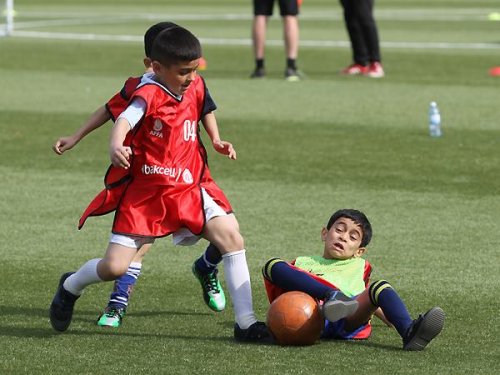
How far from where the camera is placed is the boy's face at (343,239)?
675cm

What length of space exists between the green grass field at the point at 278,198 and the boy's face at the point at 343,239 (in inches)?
15.8

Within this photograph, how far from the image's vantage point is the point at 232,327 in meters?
6.86

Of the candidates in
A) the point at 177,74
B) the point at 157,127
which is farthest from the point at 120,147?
the point at 177,74

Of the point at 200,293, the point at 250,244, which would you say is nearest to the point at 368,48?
the point at 250,244

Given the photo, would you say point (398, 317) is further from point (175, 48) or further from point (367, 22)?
point (367, 22)

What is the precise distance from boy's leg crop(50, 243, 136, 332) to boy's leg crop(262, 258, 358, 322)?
2.18 feet

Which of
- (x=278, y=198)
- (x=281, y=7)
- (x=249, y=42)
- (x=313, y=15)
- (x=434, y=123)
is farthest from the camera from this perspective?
(x=313, y=15)

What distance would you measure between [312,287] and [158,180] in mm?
863

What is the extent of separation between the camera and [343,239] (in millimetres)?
6758

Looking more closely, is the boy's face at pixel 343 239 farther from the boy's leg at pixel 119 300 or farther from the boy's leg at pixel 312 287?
the boy's leg at pixel 119 300

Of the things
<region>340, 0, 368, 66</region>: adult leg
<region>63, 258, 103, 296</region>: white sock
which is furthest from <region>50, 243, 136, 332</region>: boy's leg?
<region>340, 0, 368, 66</region>: adult leg

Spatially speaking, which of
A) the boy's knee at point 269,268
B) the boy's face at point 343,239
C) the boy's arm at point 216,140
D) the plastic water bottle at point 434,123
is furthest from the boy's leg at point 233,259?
the plastic water bottle at point 434,123

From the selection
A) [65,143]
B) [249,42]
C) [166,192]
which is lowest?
[249,42]

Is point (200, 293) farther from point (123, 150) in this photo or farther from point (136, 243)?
point (123, 150)
